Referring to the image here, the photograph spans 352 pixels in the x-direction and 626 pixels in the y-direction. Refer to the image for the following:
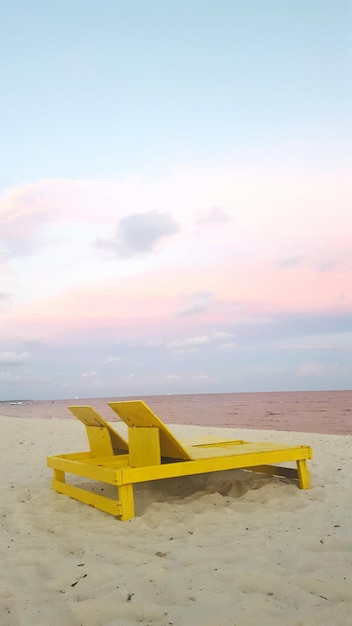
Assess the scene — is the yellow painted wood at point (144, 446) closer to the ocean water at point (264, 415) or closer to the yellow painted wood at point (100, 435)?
the yellow painted wood at point (100, 435)

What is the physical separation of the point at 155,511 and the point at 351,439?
6.82 metres

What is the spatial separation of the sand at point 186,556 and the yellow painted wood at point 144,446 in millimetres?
430

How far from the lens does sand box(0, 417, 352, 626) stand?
8.43 ft

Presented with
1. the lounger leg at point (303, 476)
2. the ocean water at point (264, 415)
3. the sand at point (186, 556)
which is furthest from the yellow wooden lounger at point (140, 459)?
the ocean water at point (264, 415)

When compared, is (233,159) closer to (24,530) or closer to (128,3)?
(128,3)

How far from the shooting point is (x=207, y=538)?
149 inches

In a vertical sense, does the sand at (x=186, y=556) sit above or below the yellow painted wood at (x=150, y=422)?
below

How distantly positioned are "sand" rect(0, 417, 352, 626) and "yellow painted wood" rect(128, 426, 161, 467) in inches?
16.9

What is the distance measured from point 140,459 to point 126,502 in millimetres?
552

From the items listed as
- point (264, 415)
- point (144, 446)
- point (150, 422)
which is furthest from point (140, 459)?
point (264, 415)

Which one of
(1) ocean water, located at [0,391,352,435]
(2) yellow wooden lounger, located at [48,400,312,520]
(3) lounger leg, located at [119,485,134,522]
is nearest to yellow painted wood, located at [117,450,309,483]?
(2) yellow wooden lounger, located at [48,400,312,520]

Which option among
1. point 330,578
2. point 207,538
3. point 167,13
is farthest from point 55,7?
point 330,578

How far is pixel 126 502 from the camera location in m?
4.18

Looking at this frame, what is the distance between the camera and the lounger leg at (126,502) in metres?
4.16
